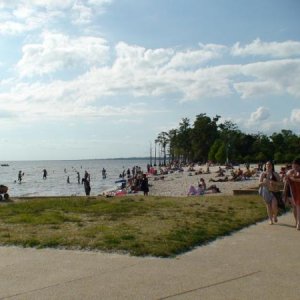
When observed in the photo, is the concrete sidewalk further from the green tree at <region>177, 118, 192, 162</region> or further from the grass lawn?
the green tree at <region>177, 118, 192, 162</region>

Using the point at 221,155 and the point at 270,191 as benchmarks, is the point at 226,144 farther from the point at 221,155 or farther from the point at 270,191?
the point at 270,191

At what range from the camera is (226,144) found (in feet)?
351

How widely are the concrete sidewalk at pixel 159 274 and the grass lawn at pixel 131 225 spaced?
42 centimetres

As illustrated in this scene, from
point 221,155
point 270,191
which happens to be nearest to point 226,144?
point 221,155

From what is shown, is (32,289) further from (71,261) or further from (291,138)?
(291,138)

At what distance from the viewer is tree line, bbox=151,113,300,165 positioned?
336 ft

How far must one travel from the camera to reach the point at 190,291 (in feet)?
17.5

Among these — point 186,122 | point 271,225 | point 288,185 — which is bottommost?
point 271,225

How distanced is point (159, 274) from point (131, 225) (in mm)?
3964

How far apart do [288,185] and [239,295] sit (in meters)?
5.45

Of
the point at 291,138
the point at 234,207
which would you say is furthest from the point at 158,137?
the point at 234,207

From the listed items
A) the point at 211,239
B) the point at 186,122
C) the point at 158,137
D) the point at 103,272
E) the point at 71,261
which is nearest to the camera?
the point at 103,272

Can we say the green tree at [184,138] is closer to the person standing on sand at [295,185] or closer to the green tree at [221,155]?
the green tree at [221,155]

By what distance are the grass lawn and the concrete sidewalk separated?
416mm
